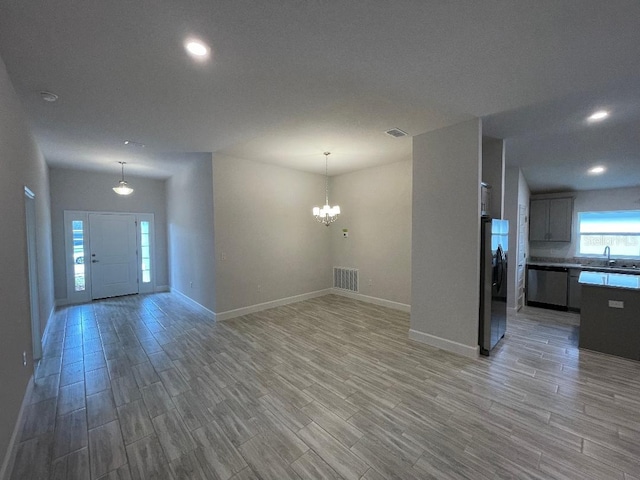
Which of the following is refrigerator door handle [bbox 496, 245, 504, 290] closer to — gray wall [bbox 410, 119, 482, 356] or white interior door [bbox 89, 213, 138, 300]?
gray wall [bbox 410, 119, 482, 356]

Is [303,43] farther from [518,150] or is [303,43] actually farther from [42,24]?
[518,150]

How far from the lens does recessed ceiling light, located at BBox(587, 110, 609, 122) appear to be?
289 centimetres

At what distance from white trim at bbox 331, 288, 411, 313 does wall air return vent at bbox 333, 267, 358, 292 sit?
0.33ft

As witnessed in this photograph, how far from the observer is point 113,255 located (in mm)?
6500

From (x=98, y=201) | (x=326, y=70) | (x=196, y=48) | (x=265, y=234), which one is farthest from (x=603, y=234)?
(x=98, y=201)

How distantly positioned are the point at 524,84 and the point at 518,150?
2213mm

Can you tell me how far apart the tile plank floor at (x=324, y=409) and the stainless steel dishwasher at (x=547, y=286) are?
148 cm

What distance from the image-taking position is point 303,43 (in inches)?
73.7

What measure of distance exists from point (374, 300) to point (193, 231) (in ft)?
13.8

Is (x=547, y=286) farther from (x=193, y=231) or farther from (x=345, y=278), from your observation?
(x=193, y=231)

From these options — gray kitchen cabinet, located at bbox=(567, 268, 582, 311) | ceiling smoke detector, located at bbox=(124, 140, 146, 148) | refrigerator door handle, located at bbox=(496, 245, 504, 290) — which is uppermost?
ceiling smoke detector, located at bbox=(124, 140, 146, 148)

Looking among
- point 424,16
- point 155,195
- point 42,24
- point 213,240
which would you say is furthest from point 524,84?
point 155,195

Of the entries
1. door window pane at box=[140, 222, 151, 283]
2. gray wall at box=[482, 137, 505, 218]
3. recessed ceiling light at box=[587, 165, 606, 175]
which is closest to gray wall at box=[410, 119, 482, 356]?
gray wall at box=[482, 137, 505, 218]

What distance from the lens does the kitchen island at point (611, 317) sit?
3176 millimetres
